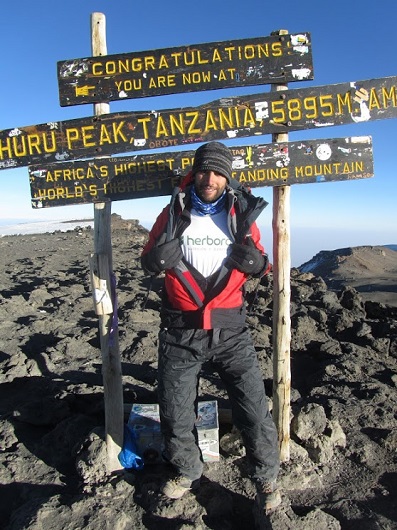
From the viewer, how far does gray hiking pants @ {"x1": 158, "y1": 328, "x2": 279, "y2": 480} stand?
323cm

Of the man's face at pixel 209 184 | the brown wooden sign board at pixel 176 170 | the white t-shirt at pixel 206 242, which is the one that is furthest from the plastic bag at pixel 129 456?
the man's face at pixel 209 184

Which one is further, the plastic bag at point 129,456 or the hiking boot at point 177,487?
the plastic bag at point 129,456

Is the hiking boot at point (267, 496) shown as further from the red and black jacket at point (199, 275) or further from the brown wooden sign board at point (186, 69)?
the brown wooden sign board at point (186, 69)

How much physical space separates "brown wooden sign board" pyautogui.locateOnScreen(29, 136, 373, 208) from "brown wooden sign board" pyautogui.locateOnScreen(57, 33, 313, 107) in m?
0.48

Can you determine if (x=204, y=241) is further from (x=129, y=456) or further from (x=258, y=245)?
(x=129, y=456)

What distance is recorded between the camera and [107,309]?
351 centimetres

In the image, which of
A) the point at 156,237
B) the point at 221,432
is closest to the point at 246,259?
the point at 156,237

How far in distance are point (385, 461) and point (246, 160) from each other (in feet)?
8.92

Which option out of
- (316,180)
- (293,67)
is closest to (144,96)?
(293,67)

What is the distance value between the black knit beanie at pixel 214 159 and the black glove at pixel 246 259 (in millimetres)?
480

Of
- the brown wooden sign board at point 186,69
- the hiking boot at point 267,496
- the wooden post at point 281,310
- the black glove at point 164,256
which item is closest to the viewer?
the black glove at point 164,256

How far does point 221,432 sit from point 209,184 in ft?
7.35

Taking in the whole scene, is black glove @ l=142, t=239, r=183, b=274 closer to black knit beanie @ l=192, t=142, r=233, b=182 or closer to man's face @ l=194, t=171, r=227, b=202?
man's face @ l=194, t=171, r=227, b=202

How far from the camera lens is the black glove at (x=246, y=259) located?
3.07m
